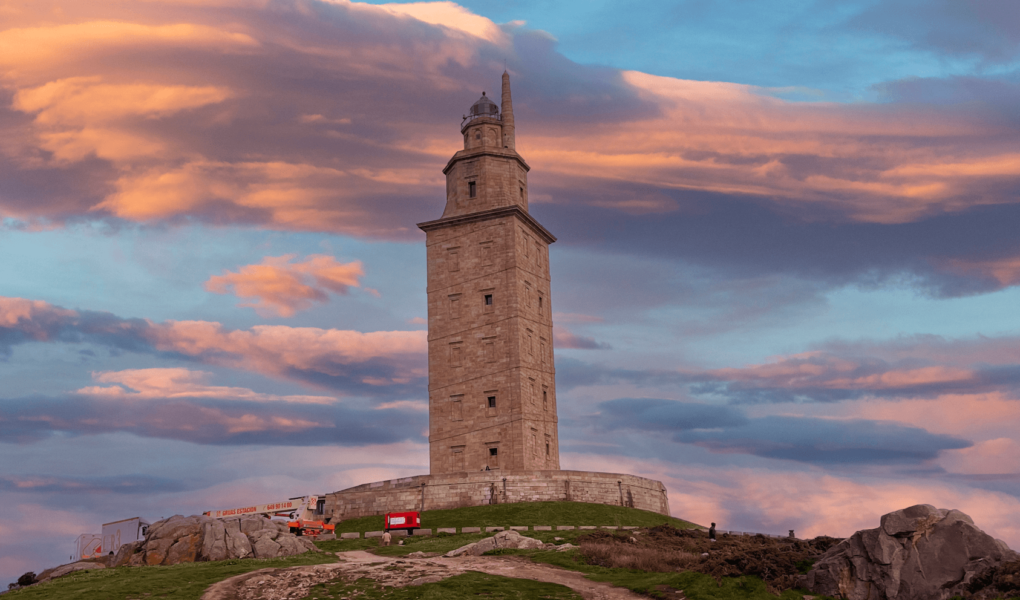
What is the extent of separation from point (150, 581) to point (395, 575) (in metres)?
9.31

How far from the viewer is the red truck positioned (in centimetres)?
5041

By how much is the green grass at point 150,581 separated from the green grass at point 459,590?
495 cm

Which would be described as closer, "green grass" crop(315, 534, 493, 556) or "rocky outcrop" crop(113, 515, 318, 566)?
"rocky outcrop" crop(113, 515, 318, 566)

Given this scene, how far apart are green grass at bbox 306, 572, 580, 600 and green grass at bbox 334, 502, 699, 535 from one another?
60.1ft

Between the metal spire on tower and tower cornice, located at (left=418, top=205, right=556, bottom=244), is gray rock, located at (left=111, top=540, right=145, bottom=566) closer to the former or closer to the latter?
tower cornice, located at (left=418, top=205, right=556, bottom=244)

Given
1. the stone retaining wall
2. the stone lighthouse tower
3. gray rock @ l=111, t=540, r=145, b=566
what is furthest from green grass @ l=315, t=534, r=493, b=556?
the stone lighthouse tower

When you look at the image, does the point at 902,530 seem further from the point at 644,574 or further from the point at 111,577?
the point at 111,577

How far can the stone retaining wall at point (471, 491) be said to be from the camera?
193 ft

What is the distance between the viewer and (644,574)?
34.0 meters

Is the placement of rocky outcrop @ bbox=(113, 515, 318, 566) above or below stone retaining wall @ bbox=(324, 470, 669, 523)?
below

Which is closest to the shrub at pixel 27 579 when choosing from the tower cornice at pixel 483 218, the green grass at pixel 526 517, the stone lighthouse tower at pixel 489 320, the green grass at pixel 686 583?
the green grass at pixel 526 517

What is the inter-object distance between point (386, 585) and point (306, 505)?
2841 centimetres

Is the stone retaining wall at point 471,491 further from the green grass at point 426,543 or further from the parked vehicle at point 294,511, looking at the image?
the green grass at point 426,543

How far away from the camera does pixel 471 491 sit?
59188mm
